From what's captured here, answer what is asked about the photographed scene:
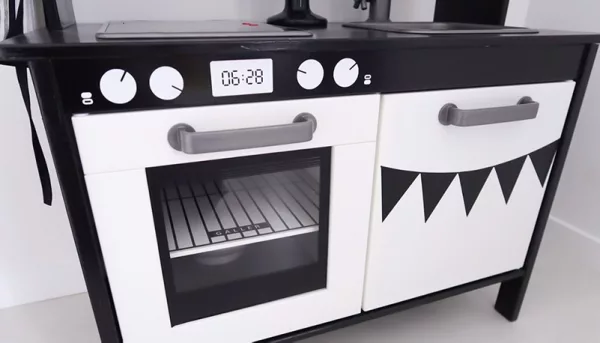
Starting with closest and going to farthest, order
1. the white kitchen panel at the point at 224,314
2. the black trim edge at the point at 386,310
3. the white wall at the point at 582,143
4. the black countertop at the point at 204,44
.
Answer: the black countertop at the point at 204,44 < the white kitchen panel at the point at 224,314 < the black trim edge at the point at 386,310 < the white wall at the point at 582,143

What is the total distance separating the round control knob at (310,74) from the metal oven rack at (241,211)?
0.17 m

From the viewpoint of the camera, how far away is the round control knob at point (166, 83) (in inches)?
22.5

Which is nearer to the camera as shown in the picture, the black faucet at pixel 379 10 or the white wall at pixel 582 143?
the black faucet at pixel 379 10

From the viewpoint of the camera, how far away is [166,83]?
1.90 feet

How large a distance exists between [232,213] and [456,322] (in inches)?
28.1

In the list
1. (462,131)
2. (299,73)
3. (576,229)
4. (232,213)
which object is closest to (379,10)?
(462,131)

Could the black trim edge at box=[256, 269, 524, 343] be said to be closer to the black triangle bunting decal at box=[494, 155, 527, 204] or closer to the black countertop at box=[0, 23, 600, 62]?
the black triangle bunting decal at box=[494, 155, 527, 204]

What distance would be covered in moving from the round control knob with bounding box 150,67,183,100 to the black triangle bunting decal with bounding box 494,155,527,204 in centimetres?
68

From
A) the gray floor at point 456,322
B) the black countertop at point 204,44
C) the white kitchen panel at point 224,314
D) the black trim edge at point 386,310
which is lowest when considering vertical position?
the gray floor at point 456,322

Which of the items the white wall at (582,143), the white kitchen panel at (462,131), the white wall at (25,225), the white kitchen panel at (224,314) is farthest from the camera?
the white wall at (582,143)

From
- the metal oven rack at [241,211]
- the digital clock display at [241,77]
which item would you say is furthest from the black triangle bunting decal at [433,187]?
the digital clock display at [241,77]

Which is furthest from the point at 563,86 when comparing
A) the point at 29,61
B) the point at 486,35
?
the point at 29,61

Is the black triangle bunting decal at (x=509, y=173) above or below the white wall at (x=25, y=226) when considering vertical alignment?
above

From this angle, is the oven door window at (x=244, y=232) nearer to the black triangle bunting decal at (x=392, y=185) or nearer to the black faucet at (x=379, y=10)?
the black triangle bunting decal at (x=392, y=185)
